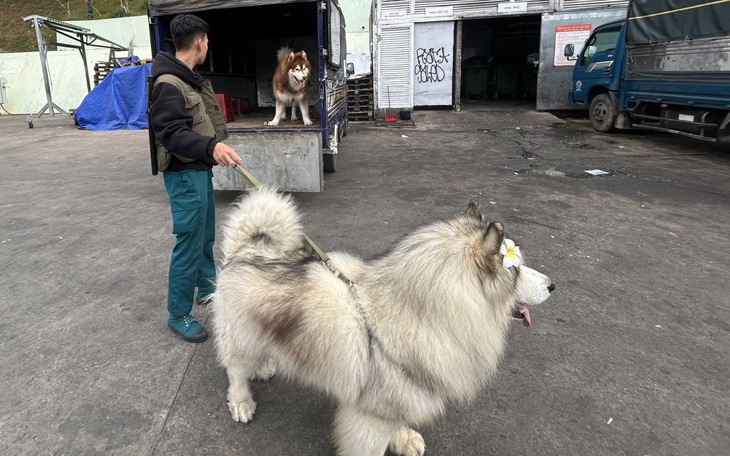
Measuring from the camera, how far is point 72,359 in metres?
2.87

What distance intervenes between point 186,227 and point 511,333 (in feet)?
8.01

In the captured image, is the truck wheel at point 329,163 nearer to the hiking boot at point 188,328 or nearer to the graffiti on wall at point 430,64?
the hiking boot at point 188,328

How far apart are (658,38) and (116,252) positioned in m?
11.0

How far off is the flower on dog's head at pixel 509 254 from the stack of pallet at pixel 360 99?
13.5m

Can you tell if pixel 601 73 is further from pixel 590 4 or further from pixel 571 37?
pixel 590 4

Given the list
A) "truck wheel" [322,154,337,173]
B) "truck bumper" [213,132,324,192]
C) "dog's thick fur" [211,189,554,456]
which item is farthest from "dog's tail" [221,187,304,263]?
"truck wheel" [322,154,337,173]

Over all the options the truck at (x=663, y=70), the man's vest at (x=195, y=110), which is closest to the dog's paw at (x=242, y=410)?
the man's vest at (x=195, y=110)

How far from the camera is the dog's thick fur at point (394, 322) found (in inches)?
67.6

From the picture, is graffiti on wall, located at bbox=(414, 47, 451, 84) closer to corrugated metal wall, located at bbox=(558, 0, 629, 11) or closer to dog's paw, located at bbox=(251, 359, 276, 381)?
corrugated metal wall, located at bbox=(558, 0, 629, 11)

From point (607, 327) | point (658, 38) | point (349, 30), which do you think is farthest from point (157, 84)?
point (349, 30)

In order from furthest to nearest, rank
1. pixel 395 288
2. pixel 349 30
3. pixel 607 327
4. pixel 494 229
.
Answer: pixel 349 30 < pixel 607 327 < pixel 395 288 < pixel 494 229

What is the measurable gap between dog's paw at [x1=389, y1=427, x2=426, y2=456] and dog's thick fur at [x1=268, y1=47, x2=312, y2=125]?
17.2 feet

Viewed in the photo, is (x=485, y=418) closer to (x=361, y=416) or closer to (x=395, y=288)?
(x=361, y=416)

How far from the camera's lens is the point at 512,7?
1405 centimetres
